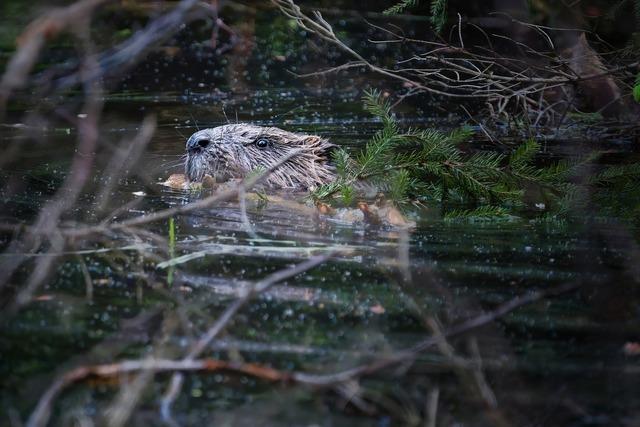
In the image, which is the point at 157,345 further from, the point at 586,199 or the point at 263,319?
the point at 586,199

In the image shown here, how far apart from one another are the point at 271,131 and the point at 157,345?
3.36 metres

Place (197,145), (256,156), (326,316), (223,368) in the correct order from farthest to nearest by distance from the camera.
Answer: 1. (256,156)
2. (197,145)
3. (326,316)
4. (223,368)

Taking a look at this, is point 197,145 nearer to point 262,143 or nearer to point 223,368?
point 262,143

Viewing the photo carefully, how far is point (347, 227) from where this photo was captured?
5.07m

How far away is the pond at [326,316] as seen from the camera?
2932 millimetres

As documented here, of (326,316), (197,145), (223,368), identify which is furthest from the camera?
(197,145)

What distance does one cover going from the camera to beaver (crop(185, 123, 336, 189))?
6.23 metres

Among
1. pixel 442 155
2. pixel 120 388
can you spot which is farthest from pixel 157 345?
pixel 442 155

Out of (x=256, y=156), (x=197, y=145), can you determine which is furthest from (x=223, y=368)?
(x=256, y=156)

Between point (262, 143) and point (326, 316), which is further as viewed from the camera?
point (262, 143)

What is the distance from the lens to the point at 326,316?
3689 millimetres

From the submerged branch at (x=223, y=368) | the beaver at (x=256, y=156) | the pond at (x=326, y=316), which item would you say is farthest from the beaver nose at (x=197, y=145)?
the submerged branch at (x=223, y=368)

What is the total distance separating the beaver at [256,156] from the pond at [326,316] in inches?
10.8

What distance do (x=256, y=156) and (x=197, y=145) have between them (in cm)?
43
